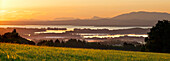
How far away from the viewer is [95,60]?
17031 millimetres

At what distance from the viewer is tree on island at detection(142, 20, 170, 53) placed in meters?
66.9

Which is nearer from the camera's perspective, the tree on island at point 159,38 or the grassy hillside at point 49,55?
the grassy hillside at point 49,55

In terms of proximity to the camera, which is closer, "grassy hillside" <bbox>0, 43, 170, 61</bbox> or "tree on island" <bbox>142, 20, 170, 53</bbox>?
"grassy hillside" <bbox>0, 43, 170, 61</bbox>

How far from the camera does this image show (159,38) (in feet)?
225

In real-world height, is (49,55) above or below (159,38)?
above

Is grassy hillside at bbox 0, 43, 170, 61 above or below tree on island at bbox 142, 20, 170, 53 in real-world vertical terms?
above

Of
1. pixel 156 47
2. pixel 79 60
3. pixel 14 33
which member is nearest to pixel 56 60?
pixel 79 60

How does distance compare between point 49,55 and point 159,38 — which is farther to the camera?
point 159,38

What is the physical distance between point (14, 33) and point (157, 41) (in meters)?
42.3

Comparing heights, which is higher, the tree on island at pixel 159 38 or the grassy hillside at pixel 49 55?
the grassy hillside at pixel 49 55

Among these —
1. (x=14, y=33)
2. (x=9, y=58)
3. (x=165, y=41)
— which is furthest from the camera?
(x=14, y=33)

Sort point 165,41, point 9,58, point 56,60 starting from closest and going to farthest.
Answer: point 9,58 → point 56,60 → point 165,41

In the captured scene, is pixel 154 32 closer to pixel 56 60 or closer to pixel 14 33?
pixel 14 33

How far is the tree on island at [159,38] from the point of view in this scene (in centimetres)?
6688
